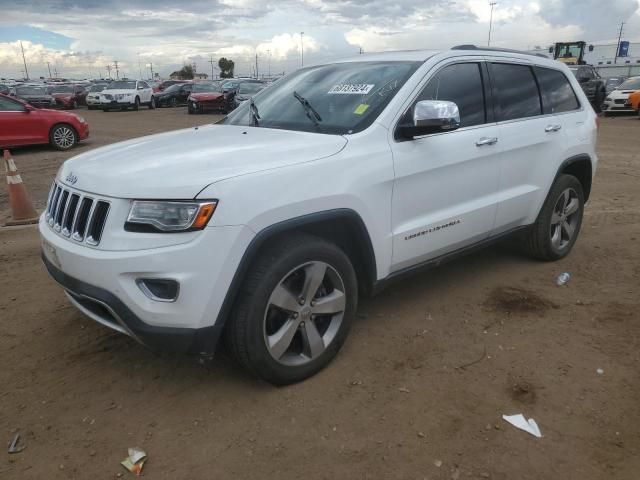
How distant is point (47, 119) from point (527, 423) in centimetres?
1315

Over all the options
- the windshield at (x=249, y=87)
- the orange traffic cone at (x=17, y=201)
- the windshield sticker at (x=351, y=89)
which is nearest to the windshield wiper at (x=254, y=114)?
the windshield sticker at (x=351, y=89)

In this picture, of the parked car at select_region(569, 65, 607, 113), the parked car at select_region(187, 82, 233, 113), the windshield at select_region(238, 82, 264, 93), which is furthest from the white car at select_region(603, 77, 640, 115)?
the parked car at select_region(187, 82, 233, 113)

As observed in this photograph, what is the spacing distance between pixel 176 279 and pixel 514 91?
314 cm

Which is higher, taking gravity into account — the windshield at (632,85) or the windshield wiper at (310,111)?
the windshield wiper at (310,111)

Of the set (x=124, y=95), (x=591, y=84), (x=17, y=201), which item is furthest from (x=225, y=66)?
(x=17, y=201)

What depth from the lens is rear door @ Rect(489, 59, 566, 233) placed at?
4.09 m

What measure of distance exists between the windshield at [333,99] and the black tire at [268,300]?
775 millimetres

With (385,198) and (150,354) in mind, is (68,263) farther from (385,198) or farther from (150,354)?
(385,198)

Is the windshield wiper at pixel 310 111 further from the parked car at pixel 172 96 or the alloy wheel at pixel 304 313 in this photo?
the parked car at pixel 172 96

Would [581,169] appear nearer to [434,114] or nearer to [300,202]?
[434,114]

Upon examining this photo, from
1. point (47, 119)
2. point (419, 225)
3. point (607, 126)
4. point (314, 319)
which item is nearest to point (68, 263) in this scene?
point (314, 319)

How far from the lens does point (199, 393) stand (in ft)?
9.91

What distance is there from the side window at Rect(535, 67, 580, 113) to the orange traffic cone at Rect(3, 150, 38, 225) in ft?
19.5

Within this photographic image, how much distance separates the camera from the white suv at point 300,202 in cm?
254
